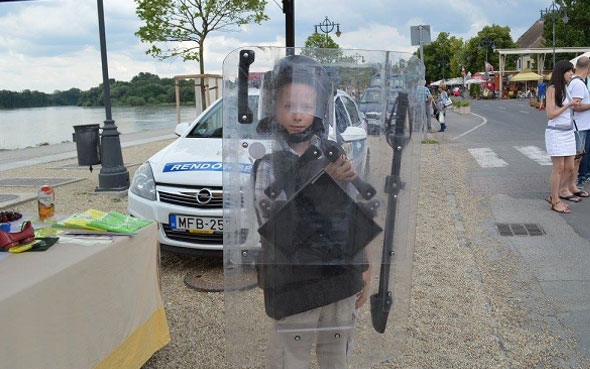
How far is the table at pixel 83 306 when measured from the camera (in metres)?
2.19

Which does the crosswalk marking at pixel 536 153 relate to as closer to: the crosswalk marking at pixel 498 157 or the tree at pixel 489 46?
the crosswalk marking at pixel 498 157

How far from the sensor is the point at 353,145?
6.51 ft

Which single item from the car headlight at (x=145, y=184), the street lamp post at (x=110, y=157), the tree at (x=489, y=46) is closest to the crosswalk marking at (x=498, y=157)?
the street lamp post at (x=110, y=157)

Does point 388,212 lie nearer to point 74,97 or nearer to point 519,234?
point 519,234

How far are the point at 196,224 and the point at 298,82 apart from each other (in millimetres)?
2955

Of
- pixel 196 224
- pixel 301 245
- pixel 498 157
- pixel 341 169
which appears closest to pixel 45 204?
pixel 196 224

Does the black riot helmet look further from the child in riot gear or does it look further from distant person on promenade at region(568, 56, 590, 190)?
distant person on promenade at region(568, 56, 590, 190)

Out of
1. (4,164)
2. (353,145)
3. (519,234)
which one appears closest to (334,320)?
(353,145)

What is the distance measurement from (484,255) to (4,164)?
12.3 metres

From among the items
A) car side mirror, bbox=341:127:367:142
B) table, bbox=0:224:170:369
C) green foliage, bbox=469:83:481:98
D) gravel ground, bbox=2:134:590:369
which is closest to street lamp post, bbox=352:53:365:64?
car side mirror, bbox=341:127:367:142

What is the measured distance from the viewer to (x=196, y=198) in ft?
15.3

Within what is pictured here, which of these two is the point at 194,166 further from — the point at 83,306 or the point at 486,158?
the point at 486,158

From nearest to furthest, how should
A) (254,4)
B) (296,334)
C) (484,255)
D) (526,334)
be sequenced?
(296,334)
(526,334)
(484,255)
(254,4)

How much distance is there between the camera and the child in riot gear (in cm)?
189
